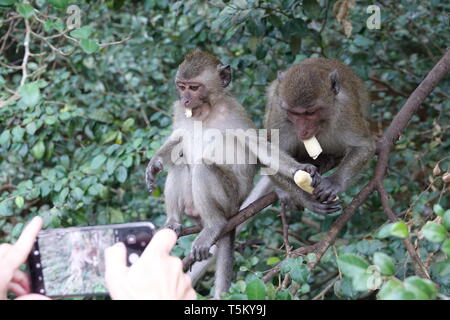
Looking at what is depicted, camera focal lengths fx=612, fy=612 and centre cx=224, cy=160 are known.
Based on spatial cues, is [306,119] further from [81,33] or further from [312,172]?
[81,33]

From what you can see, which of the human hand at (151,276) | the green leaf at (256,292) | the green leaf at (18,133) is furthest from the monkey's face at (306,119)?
the human hand at (151,276)

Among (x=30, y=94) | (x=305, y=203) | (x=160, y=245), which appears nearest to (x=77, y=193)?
(x=30, y=94)

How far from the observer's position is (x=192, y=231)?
164 inches

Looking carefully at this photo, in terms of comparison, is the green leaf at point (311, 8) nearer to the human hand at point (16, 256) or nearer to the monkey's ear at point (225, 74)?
the monkey's ear at point (225, 74)

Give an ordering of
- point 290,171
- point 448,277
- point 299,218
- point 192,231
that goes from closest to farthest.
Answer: point 448,277 → point 290,171 → point 192,231 → point 299,218

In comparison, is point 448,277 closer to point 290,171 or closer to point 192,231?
point 290,171

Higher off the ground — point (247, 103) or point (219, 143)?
point (219, 143)

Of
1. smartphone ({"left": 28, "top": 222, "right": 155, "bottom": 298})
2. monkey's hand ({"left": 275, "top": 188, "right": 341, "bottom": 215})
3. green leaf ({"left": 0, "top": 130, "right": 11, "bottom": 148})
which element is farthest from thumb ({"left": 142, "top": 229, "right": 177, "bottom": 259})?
green leaf ({"left": 0, "top": 130, "right": 11, "bottom": 148})

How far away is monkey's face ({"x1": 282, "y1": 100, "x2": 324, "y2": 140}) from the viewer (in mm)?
4078

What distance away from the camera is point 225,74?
4438 millimetres

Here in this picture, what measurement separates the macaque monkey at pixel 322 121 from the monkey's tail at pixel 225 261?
490 mm

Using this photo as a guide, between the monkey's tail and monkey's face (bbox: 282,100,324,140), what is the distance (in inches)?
33.4

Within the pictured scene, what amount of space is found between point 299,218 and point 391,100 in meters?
1.88
